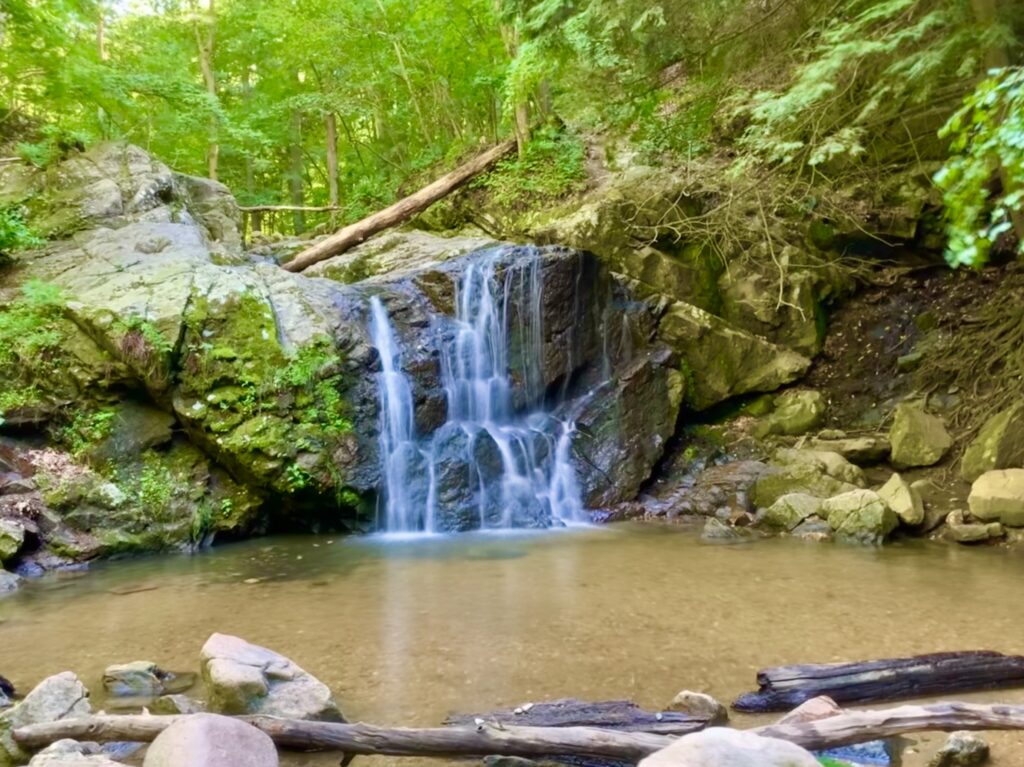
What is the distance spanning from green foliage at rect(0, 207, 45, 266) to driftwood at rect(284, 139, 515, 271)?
410cm

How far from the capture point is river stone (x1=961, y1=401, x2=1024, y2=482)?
7918mm

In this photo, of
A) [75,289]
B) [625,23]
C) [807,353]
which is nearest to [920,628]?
[625,23]

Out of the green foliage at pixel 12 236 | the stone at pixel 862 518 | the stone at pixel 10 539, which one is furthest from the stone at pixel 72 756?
the green foliage at pixel 12 236

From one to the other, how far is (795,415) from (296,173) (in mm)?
15968

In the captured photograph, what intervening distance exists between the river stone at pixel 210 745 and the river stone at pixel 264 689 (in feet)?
1.40

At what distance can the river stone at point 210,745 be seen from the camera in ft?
8.07

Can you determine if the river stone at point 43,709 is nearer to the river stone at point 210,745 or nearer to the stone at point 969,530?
the river stone at point 210,745

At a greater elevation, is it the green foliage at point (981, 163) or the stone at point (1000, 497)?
the green foliage at point (981, 163)

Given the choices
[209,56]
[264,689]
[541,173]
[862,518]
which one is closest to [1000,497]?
[862,518]

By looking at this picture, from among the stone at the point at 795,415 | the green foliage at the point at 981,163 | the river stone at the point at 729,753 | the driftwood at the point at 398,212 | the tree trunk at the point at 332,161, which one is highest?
the tree trunk at the point at 332,161

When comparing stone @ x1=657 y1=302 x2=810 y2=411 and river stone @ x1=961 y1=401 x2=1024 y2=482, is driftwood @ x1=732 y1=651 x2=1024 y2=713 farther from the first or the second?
stone @ x1=657 y1=302 x2=810 y2=411

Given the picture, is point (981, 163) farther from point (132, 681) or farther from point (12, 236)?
point (12, 236)

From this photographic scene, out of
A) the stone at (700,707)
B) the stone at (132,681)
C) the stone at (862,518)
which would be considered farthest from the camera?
the stone at (862,518)

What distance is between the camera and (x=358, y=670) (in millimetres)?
4098
